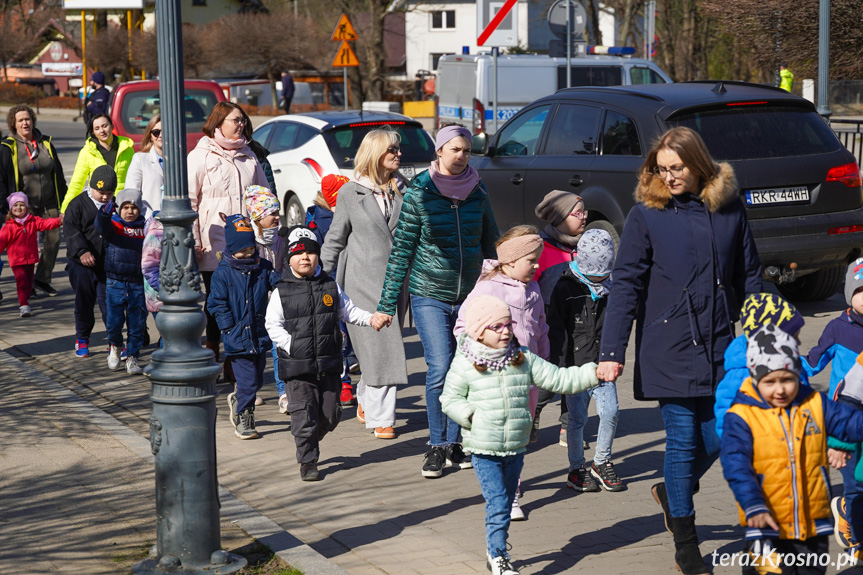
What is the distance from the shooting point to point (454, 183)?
622cm

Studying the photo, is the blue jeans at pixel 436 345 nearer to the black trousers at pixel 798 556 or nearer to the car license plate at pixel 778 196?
the black trousers at pixel 798 556

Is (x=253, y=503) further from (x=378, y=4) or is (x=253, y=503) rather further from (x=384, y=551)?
(x=378, y=4)

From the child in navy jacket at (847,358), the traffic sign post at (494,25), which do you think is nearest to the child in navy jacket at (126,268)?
the child in navy jacket at (847,358)

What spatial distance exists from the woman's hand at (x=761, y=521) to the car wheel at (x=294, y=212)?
10.9 metres

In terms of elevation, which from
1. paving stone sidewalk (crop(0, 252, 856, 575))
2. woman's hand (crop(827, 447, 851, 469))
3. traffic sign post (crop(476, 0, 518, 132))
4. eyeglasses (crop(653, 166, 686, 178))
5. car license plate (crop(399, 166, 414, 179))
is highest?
traffic sign post (crop(476, 0, 518, 132))

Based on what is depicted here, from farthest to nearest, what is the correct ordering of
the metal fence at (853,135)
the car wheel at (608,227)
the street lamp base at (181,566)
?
the metal fence at (853,135), the car wheel at (608,227), the street lamp base at (181,566)

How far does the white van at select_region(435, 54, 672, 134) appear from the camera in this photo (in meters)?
20.1

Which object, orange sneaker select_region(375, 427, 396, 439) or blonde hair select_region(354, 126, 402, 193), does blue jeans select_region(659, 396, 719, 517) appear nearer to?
orange sneaker select_region(375, 427, 396, 439)

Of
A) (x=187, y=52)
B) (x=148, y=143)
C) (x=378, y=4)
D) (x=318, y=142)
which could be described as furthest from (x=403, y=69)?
(x=148, y=143)

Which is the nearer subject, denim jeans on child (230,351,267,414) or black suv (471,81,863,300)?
denim jeans on child (230,351,267,414)

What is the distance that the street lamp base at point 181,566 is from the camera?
468cm

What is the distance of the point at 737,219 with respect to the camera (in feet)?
15.3

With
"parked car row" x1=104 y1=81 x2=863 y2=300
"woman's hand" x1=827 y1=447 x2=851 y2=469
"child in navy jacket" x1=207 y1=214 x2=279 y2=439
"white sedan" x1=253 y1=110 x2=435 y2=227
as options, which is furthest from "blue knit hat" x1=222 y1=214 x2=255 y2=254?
"white sedan" x1=253 y1=110 x2=435 y2=227

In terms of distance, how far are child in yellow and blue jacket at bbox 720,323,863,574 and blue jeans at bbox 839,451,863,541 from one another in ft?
2.94
